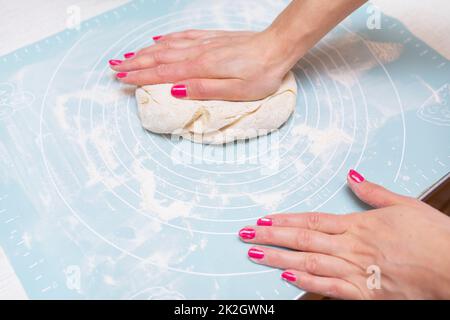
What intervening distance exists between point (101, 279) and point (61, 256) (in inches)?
3.9

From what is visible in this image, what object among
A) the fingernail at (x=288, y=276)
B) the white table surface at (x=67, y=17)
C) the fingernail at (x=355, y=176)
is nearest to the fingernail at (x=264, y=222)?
the fingernail at (x=288, y=276)

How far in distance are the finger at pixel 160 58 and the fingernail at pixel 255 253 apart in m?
0.48

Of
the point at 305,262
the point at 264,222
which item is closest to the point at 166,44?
the point at 264,222

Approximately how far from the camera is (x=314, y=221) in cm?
90

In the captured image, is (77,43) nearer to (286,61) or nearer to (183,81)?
(183,81)

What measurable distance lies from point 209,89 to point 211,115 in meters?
0.06

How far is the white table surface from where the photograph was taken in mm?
1263

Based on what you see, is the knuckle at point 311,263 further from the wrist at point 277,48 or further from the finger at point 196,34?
the finger at point 196,34

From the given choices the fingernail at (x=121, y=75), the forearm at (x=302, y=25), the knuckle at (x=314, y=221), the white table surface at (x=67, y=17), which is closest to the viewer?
the knuckle at (x=314, y=221)

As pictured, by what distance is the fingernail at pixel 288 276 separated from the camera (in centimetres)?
87

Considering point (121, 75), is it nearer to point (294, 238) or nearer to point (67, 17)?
point (67, 17)

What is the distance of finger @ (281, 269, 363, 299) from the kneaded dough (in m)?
0.37

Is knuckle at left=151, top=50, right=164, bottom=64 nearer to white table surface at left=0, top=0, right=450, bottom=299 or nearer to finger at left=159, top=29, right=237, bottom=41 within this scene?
finger at left=159, top=29, right=237, bottom=41
